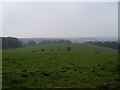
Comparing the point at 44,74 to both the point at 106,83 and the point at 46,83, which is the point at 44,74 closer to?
the point at 46,83

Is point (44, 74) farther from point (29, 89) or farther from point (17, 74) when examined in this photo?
point (29, 89)

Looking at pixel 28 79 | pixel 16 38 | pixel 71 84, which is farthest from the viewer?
pixel 16 38

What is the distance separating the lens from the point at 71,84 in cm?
1512

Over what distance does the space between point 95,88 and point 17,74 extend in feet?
22.0

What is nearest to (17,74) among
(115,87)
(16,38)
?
(115,87)

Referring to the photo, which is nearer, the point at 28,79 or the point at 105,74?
the point at 28,79

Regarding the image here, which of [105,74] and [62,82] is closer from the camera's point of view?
[62,82]

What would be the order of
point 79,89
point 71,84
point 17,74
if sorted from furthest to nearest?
point 17,74
point 71,84
point 79,89

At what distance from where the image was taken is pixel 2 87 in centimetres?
1409

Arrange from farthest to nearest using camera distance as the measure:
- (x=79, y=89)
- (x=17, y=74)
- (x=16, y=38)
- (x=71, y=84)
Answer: (x=16, y=38), (x=17, y=74), (x=71, y=84), (x=79, y=89)

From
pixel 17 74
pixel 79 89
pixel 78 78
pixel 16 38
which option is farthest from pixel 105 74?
pixel 16 38

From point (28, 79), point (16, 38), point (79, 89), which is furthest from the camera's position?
point (16, 38)

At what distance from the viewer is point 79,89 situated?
13859 mm

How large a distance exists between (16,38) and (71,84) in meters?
73.2
